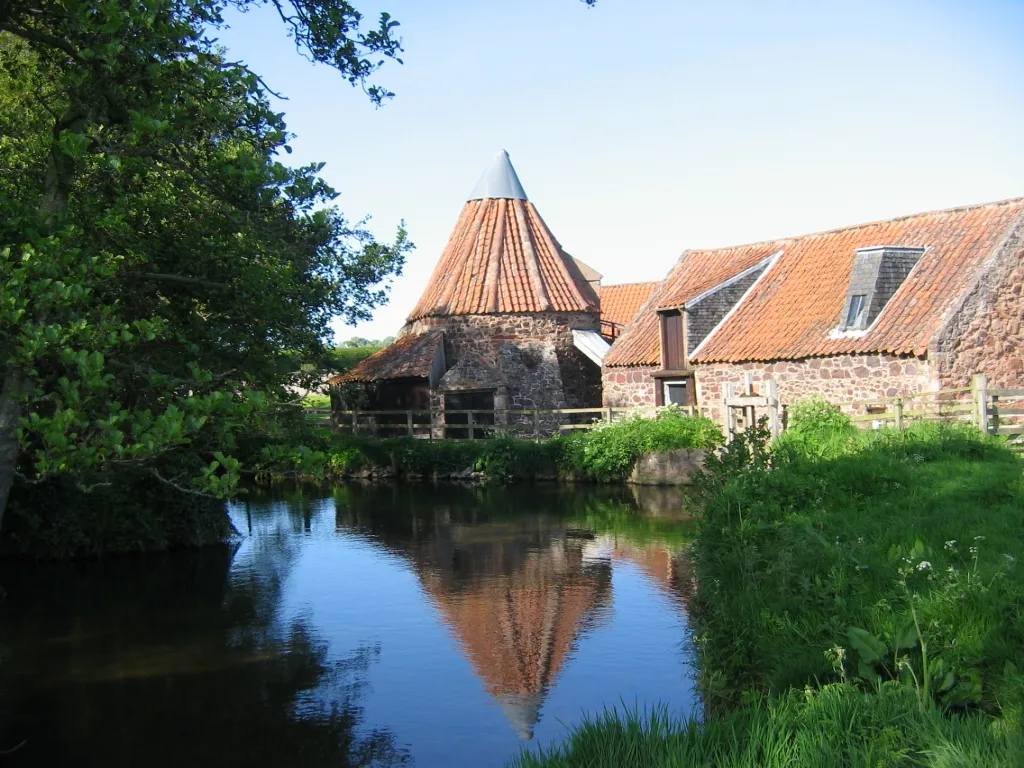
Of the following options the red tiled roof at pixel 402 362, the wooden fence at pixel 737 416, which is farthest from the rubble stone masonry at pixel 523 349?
the wooden fence at pixel 737 416

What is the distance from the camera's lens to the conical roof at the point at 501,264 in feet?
106

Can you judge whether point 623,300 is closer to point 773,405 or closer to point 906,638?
point 773,405

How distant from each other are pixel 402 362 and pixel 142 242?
21367 mm

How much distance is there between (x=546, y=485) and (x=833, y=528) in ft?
52.1

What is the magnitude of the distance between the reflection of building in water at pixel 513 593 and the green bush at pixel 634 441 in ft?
16.3

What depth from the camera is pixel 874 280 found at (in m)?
23.6

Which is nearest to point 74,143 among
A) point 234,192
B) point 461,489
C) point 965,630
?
point 234,192

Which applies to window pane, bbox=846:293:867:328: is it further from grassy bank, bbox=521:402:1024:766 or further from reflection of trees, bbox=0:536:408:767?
reflection of trees, bbox=0:536:408:767

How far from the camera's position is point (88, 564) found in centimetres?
1574

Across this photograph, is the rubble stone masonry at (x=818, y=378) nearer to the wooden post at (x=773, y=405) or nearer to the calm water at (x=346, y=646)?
the wooden post at (x=773, y=405)

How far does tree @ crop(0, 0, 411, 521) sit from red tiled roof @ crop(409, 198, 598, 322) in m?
19.7

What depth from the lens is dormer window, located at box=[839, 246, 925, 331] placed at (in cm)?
2353

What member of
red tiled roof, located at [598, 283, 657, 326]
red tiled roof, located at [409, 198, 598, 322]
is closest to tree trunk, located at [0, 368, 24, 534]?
red tiled roof, located at [409, 198, 598, 322]

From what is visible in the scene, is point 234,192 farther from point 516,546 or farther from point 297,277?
point 516,546
